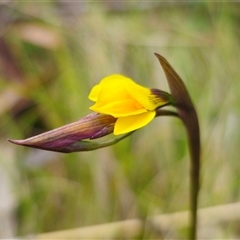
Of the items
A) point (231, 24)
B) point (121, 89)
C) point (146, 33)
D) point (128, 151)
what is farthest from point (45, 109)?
point (121, 89)

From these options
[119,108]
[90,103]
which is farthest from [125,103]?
[90,103]

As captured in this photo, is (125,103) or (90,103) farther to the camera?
(90,103)

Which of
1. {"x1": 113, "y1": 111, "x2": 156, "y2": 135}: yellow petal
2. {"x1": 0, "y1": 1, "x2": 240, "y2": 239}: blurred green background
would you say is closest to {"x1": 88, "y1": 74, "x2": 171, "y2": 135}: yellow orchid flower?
{"x1": 113, "y1": 111, "x2": 156, "y2": 135}: yellow petal

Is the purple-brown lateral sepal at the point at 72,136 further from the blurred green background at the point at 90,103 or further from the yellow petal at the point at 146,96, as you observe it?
the blurred green background at the point at 90,103

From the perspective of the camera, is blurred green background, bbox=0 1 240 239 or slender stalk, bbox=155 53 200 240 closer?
slender stalk, bbox=155 53 200 240

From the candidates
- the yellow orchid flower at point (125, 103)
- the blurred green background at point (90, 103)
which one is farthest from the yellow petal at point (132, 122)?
the blurred green background at point (90, 103)

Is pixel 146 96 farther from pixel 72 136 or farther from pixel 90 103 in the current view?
pixel 90 103

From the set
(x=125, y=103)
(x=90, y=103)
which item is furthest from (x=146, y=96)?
(x=90, y=103)

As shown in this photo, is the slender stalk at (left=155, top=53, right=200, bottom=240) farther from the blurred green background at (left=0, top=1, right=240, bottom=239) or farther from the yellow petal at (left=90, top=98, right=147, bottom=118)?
the blurred green background at (left=0, top=1, right=240, bottom=239)
